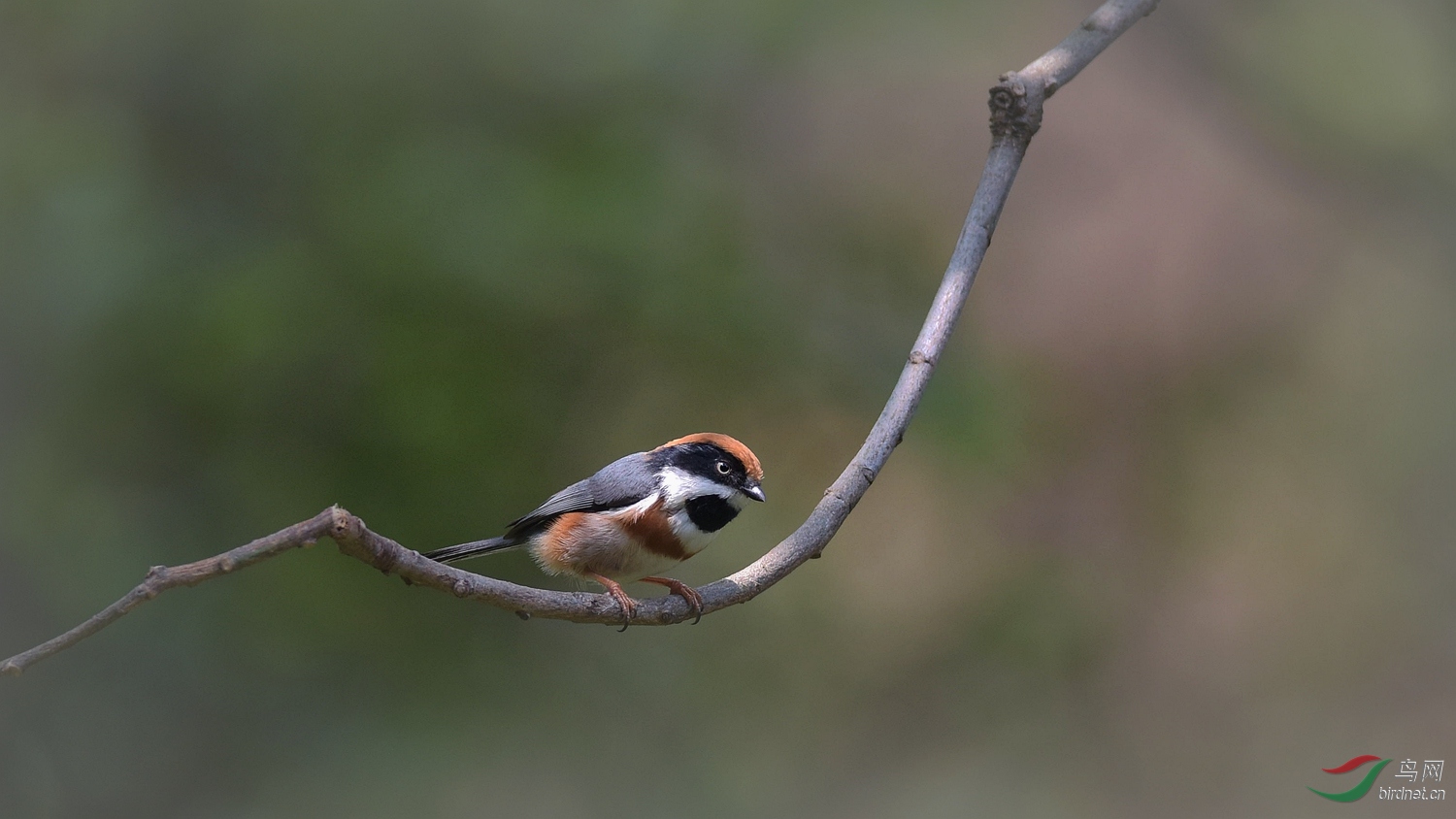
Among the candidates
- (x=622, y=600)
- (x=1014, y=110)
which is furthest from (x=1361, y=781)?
(x=622, y=600)

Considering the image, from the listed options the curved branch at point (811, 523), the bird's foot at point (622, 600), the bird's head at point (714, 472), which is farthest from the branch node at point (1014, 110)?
the bird's foot at point (622, 600)

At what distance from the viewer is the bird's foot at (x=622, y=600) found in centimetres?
250

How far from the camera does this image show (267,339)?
4793 mm

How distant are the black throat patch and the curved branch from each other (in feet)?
0.92

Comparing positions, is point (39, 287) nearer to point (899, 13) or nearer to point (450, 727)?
point (450, 727)

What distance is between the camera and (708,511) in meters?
3.11

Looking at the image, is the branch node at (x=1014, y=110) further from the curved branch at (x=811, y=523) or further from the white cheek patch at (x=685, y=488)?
the white cheek patch at (x=685, y=488)

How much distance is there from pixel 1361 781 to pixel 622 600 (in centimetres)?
545

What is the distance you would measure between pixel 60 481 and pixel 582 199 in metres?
3.00

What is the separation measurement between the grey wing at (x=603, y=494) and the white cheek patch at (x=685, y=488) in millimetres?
52

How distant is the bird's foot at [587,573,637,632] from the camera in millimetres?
2496

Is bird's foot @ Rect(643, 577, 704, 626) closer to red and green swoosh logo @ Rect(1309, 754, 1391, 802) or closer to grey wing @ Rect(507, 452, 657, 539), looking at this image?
grey wing @ Rect(507, 452, 657, 539)

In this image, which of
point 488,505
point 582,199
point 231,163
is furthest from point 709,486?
point 231,163

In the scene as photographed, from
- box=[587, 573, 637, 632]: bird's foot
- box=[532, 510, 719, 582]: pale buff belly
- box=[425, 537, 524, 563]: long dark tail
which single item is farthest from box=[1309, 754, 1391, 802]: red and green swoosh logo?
box=[425, 537, 524, 563]: long dark tail
